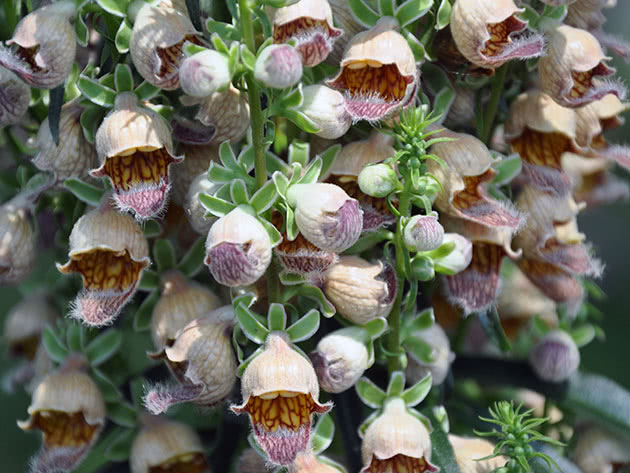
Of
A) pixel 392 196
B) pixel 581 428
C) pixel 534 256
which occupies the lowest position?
pixel 581 428

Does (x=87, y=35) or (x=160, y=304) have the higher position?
(x=87, y=35)

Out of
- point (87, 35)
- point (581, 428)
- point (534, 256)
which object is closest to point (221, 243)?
point (87, 35)

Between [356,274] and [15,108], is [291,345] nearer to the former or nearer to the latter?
[356,274]

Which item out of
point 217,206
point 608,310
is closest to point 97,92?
point 217,206

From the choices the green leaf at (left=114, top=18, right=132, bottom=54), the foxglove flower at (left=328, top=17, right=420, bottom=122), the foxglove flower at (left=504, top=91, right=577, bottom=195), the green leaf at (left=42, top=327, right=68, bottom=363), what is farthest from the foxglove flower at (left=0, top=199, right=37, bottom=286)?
the foxglove flower at (left=504, top=91, right=577, bottom=195)

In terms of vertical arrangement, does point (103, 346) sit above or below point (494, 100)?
below

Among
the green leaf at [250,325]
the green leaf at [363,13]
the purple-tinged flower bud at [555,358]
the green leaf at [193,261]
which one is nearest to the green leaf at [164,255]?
the green leaf at [193,261]

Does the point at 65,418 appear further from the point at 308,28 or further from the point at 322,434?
the point at 308,28
